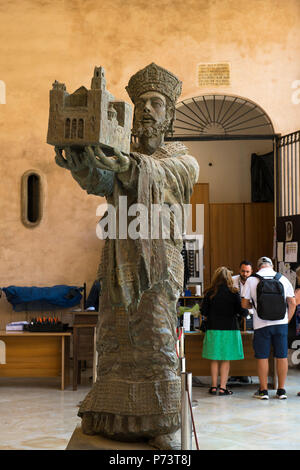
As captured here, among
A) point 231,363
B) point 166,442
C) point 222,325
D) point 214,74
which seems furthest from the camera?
point 214,74

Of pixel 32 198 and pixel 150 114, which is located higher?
pixel 32 198

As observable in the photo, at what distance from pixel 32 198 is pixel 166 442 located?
740cm

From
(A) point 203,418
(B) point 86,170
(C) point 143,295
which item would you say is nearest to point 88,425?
(C) point 143,295

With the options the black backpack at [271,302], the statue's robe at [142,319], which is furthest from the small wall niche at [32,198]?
the statue's robe at [142,319]

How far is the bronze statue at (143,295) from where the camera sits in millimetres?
3297

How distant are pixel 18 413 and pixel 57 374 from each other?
1595 millimetres

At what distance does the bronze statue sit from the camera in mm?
3297

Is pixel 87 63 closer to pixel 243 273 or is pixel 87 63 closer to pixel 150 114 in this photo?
pixel 243 273

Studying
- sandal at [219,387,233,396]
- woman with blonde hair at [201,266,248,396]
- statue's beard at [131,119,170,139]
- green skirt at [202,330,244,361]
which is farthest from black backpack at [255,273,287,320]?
statue's beard at [131,119,170,139]

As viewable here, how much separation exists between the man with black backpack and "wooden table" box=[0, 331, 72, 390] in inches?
102

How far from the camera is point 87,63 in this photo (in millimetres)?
10398

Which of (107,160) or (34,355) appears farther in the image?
(34,355)

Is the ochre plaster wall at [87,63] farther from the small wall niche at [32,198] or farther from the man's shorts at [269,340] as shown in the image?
the man's shorts at [269,340]

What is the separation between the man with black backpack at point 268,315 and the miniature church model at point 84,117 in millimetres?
4744
